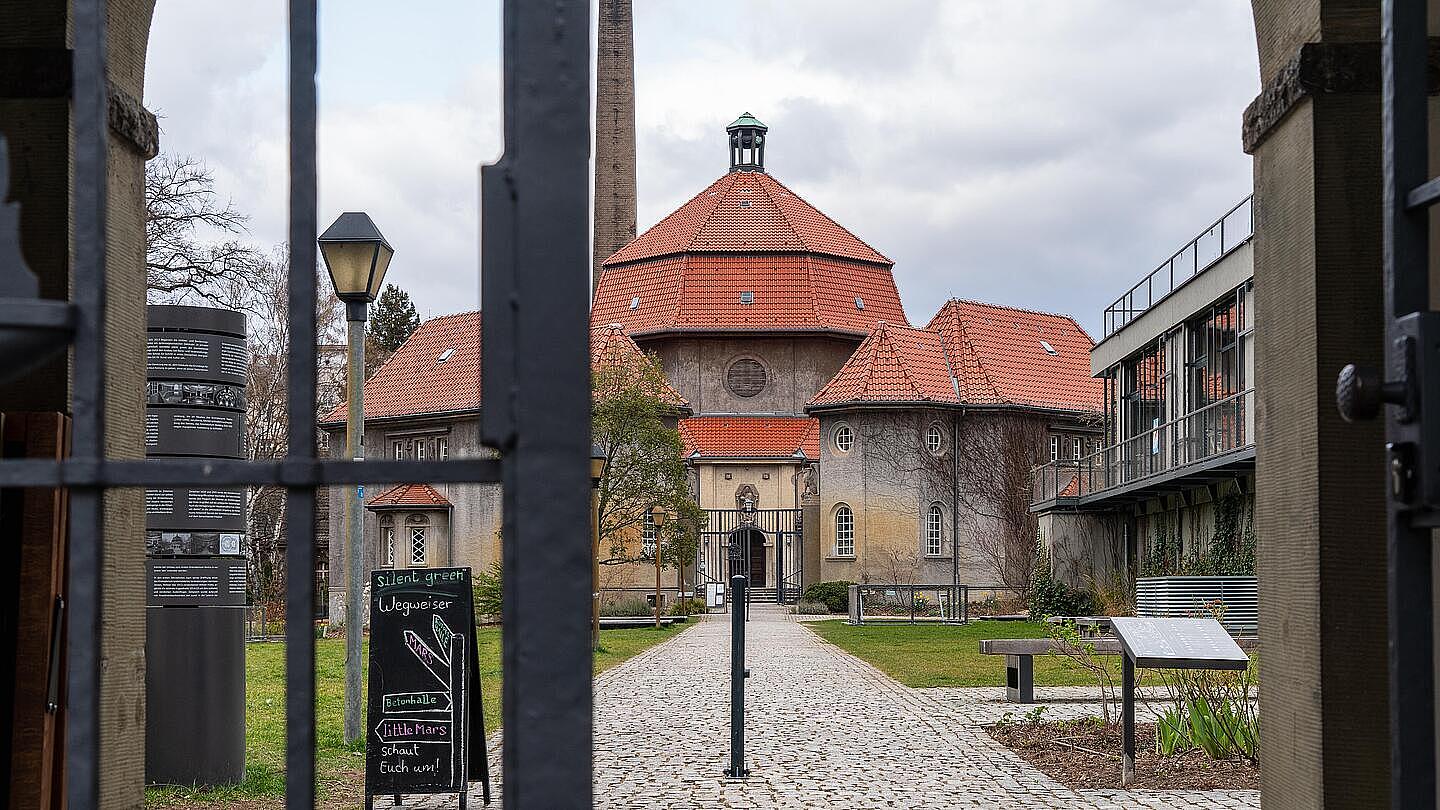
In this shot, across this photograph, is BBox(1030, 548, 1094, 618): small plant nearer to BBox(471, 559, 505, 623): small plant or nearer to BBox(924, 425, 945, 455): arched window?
BBox(924, 425, 945, 455): arched window

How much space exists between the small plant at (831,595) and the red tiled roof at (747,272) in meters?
13.1

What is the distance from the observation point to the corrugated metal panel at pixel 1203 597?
2200 centimetres

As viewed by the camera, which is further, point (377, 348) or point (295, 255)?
point (377, 348)

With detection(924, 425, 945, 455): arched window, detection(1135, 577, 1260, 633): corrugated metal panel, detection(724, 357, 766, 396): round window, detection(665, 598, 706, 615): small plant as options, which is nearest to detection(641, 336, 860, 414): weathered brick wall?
detection(724, 357, 766, 396): round window

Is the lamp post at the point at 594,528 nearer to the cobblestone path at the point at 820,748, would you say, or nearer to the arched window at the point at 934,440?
the cobblestone path at the point at 820,748

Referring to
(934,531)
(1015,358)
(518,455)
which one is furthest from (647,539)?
(518,455)

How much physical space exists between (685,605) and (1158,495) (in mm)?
15108

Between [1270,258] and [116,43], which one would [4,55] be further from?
[1270,258]

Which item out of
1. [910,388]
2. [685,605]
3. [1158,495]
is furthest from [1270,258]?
[910,388]

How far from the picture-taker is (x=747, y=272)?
61.3 m

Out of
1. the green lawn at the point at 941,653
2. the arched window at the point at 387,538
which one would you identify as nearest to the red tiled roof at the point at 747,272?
the arched window at the point at 387,538

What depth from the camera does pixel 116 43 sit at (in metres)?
4.82

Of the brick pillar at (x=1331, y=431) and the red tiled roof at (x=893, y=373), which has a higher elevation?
the red tiled roof at (x=893, y=373)

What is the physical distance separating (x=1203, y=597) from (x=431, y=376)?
39.4 m
